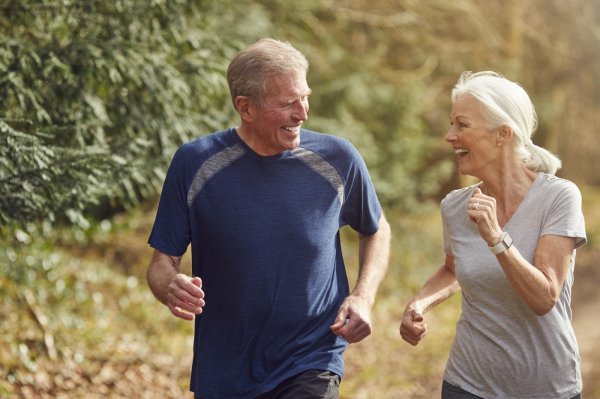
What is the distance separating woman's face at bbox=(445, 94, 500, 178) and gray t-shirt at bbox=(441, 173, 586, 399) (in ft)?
0.67

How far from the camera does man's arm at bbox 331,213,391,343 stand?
3.89 metres

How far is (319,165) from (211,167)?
45cm

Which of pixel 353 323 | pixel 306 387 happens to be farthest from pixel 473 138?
pixel 306 387

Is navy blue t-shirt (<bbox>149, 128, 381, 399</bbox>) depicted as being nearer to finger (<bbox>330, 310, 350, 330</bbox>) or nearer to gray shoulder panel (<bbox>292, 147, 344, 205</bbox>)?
gray shoulder panel (<bbox>292, 147, 344, 205</bbox>)

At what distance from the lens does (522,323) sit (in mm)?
3682

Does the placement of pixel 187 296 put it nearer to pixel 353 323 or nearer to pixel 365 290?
pixel 353 323

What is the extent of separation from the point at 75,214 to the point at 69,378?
2.29 metres

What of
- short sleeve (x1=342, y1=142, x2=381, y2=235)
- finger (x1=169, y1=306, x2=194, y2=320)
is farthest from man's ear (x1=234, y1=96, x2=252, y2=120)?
finger (x1=169, y1=306, x2=194, y2=320)

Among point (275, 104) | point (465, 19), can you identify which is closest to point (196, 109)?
point (275, 104)

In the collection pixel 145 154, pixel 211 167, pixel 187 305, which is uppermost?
pixel 211 167

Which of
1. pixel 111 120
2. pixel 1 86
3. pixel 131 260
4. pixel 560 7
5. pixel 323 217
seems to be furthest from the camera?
pixel 560 7

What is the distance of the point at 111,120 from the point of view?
6.89 m

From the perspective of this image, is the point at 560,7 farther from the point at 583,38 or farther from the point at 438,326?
the point at 438,326

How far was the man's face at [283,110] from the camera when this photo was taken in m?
3.99
